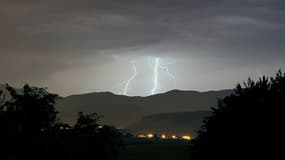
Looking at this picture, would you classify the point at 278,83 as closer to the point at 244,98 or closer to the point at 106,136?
the point at 244,98

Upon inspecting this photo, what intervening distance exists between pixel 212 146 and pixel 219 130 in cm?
139

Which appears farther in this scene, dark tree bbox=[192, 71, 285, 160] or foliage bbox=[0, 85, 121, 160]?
dark tree bbox=[192, 71, 285, 160]

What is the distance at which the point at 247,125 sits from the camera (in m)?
37.0

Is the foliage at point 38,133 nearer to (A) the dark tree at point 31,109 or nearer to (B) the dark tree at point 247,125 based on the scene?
(A) the dark tree at point 31,109

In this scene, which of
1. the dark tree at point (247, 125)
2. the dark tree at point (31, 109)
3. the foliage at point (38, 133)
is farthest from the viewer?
the dark tree at point (247, 125)

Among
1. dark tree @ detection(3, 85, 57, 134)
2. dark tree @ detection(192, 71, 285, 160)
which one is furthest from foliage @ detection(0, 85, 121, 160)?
dark tree @ detection(192, 71, 285, 160)

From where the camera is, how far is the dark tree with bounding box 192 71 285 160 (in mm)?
35594

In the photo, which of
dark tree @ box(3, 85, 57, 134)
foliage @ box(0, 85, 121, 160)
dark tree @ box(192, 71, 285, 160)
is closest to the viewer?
foliage @ box(0, 85, 121, 160)

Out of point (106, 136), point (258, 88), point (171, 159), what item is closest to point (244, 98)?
point (258, 88)

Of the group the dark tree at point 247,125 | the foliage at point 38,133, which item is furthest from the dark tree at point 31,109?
the dark tree at point 247,125

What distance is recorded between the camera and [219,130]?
130 feet

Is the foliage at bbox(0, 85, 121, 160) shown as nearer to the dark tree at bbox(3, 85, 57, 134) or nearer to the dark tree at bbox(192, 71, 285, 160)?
the dark tree at bbox(3, 85, 57, 134)

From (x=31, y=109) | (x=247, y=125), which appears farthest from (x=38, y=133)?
(x=247, y=125)

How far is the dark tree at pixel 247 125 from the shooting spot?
117ft
